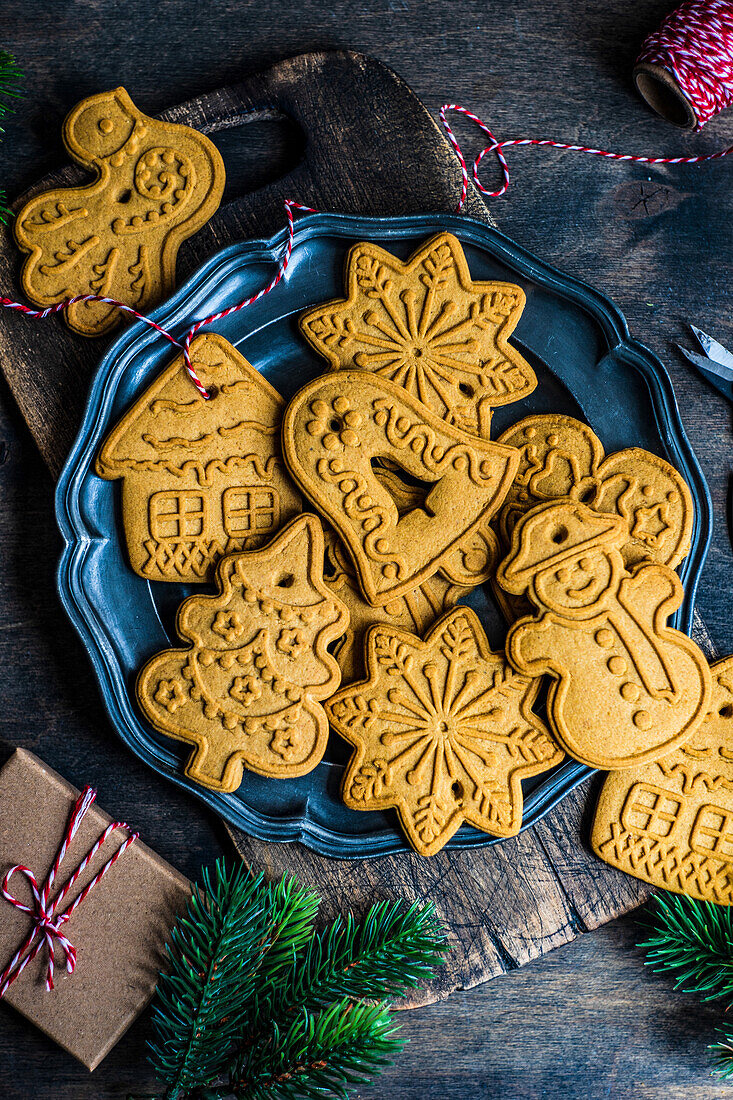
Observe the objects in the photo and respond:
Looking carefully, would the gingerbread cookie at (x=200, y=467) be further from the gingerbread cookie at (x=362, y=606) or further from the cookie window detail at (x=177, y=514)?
the gingerbread cookie at (x=362, y=606)

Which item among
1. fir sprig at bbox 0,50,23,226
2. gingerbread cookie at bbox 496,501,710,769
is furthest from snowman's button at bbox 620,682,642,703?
fir sprig at bbox 0,50,23,226

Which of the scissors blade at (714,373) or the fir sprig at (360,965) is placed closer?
the fir sprig at (360,965)

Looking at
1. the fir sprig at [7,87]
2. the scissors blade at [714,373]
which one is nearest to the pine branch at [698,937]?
the scissors blade at [714,373]

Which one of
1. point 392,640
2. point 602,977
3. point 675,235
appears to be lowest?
point 602,977

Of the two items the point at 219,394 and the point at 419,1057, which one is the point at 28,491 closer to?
the point at 219,394

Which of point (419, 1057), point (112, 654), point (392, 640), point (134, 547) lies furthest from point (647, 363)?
point (419, 1057)

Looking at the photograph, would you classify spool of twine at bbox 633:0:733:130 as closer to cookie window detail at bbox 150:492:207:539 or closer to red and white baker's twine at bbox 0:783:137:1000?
cookie window detail at bbox 150:492:207:539
